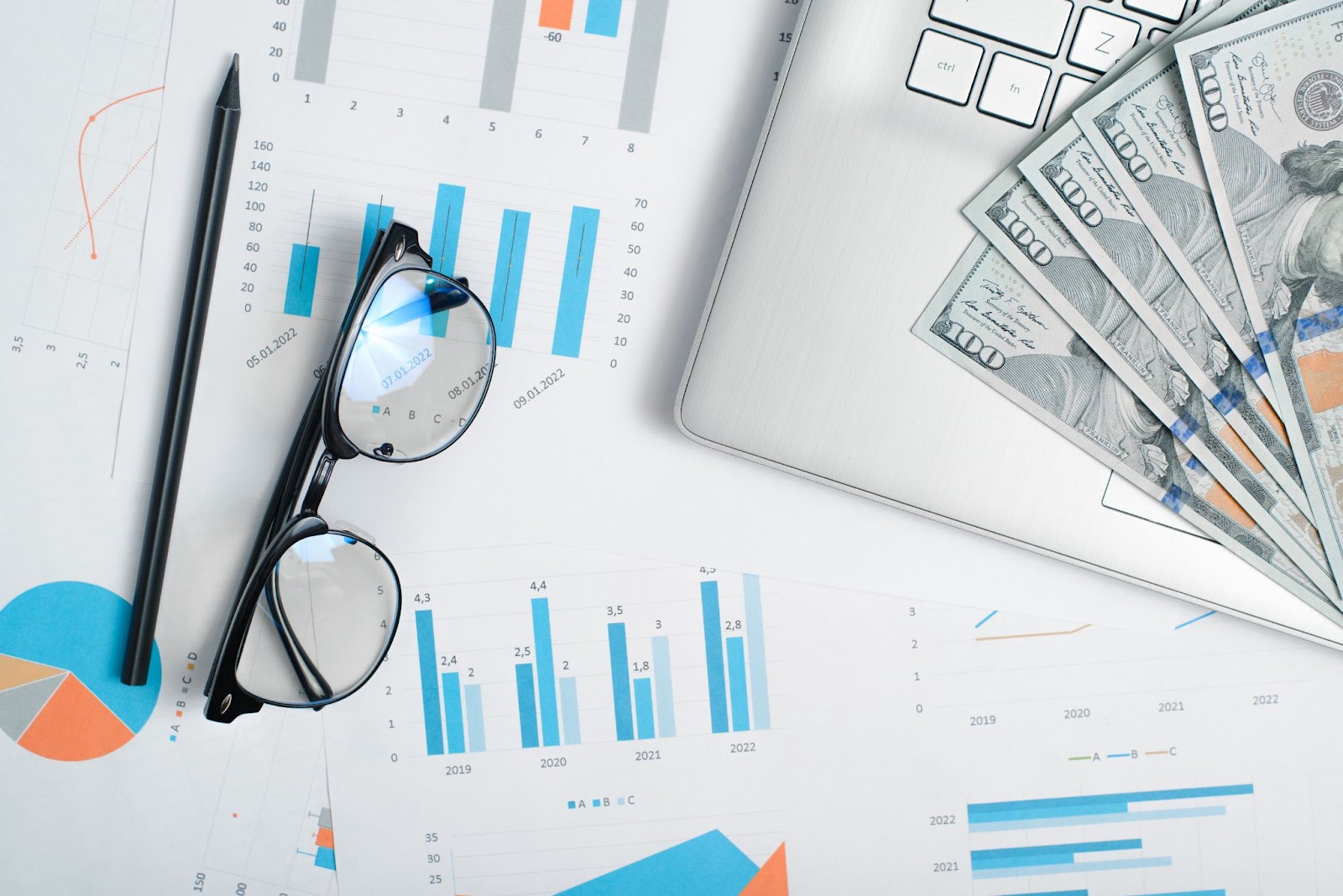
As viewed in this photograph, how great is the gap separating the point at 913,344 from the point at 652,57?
0.87 ft

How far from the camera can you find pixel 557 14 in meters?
0.58

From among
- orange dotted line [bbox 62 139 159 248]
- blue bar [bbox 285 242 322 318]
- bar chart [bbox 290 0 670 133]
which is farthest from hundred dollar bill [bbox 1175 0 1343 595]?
orange dotted line [bbox 62 139 159 248]

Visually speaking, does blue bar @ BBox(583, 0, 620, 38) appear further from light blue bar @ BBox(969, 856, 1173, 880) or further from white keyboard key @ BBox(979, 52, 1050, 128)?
light blue bar @ BBox(969, 856, 1173, 880)

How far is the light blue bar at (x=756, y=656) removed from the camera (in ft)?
1.97

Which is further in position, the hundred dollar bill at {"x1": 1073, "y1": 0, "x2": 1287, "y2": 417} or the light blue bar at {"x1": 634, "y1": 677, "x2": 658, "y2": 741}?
the light blue bar at {"x1": 634, "y1": 677, "x2": 658, "y2": 741}

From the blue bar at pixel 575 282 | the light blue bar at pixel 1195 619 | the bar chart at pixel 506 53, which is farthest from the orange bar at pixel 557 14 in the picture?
the light blue bar at pixel 1195 619

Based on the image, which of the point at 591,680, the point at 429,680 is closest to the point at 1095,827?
the point at 591,680

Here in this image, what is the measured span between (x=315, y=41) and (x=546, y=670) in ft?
1.54

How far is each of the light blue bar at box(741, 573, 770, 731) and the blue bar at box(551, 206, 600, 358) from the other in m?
0.21

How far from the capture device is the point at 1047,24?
1.66ft

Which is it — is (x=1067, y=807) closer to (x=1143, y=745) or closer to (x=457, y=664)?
(x=1143, y=745)

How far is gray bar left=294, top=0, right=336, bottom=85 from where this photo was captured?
1.91ft

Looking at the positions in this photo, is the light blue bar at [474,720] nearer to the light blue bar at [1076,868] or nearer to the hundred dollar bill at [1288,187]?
the light blue bar at [1076,868]

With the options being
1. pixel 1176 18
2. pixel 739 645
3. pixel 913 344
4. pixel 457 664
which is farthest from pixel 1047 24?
pixel 457 664
